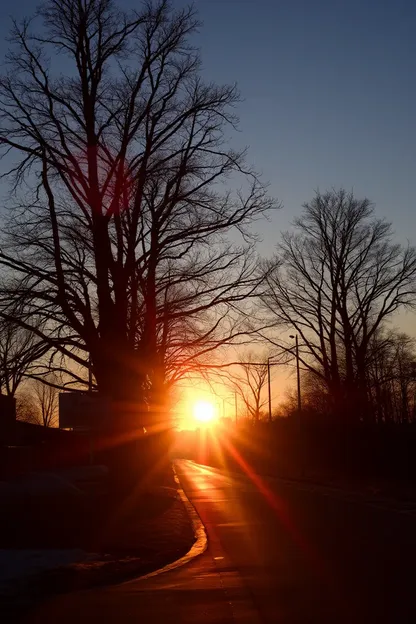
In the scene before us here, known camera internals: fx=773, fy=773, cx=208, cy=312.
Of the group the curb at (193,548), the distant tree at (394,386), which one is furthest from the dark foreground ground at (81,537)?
the distant tree at (394,386)

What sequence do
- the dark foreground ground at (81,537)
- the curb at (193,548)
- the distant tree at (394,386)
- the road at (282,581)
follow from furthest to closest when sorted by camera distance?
the distant tree at (394,386) → the curb at (193,548) → the dark foreground ground at (81,537) → the road at (282,581)

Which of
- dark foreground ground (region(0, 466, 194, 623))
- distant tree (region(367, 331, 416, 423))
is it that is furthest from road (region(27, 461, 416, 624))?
distant tree (region(367, 331, 416, 423))

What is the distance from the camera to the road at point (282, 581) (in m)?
8.46

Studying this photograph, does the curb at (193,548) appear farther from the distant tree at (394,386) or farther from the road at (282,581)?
the distant tree at (394,386)

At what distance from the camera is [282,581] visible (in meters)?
10.6

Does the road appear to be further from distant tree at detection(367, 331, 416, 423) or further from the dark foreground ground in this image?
distant tree at detection(367, 331, 416, 423)

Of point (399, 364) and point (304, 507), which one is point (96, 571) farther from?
point (399, 364)

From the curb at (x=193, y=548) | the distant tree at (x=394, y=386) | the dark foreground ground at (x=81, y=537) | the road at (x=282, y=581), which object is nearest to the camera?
the road at (x=282, y=581)

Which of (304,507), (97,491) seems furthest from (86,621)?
(97,491)

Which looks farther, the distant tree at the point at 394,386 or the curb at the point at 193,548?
the distant tree at the point at 394,386

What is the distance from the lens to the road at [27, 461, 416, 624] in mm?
8461

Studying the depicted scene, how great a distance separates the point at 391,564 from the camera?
38.4 feet

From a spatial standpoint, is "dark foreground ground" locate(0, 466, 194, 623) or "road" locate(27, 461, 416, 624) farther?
"dark foreground ground" locate(0, 466, 194, 623)

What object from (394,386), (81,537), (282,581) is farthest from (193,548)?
(394,386)
